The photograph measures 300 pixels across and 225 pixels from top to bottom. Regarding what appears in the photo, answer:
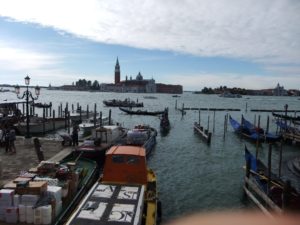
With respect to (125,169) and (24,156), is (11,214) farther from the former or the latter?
(24,156)

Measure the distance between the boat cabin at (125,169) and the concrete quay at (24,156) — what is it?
4.51 m

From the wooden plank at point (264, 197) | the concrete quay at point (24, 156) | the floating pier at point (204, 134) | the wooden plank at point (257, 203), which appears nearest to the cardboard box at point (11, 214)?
the concrete quay at point (24, 156)

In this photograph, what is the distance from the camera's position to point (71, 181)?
1414cm

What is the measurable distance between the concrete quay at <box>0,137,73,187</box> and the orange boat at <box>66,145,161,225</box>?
15.8 feet

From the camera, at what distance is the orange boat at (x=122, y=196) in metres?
10.6

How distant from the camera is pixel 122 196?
12.5 m

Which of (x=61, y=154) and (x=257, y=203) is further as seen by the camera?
(x=61, y=154)

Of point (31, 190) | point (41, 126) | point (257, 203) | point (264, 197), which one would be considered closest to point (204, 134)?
point (41, 126)

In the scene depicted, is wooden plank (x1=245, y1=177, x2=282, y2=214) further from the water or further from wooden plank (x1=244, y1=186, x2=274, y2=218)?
the water

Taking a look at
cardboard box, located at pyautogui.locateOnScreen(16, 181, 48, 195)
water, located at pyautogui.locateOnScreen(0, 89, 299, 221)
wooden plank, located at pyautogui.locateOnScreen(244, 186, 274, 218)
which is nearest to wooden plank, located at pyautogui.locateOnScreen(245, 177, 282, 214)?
wooden plank, located at pyautogui.locateOnScreen(244, 186, 274, 218)

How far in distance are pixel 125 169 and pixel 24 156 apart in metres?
8.90

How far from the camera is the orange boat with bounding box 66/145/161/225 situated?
10641mm

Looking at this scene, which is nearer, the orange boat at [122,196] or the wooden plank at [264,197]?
the orange boat at [122,196]

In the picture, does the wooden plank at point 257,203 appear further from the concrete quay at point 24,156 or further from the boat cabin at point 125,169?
the concrete quay at point 24,156
